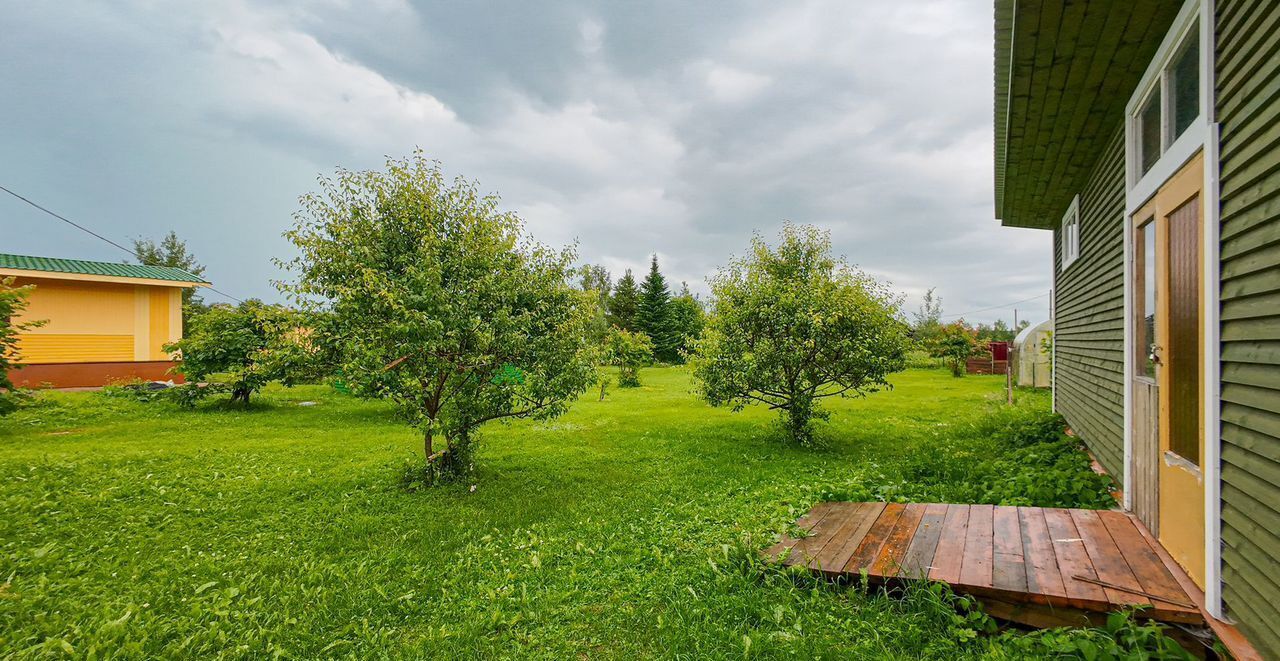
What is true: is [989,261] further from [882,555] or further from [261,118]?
[261,118]

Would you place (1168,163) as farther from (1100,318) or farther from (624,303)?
(624,303)

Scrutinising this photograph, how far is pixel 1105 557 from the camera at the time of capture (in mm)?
2850

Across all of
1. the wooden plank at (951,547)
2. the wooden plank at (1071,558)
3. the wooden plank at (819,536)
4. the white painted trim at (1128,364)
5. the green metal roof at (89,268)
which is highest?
the green metal roof at (89,268)

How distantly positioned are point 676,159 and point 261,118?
56.0ft

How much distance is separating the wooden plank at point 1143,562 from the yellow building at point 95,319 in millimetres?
17171

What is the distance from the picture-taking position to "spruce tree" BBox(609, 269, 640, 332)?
36963 millimetres

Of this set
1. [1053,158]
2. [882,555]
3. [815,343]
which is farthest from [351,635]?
[1053,158]

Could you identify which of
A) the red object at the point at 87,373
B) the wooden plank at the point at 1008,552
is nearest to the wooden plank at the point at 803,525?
the wooden plank at the point at 1008,552

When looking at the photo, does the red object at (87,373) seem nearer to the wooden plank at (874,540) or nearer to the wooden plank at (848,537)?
the wooden plank at (848,537)

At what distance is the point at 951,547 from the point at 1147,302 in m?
2.26

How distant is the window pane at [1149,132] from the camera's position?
338 centimetres

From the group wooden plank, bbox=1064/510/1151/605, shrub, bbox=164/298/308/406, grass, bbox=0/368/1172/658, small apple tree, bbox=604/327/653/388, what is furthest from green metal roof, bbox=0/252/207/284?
wooden plank, bbox=1064/510/1151/605

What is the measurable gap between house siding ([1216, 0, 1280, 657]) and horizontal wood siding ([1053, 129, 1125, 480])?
249cm

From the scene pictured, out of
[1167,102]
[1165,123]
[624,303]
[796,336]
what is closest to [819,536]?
[1165,123]
